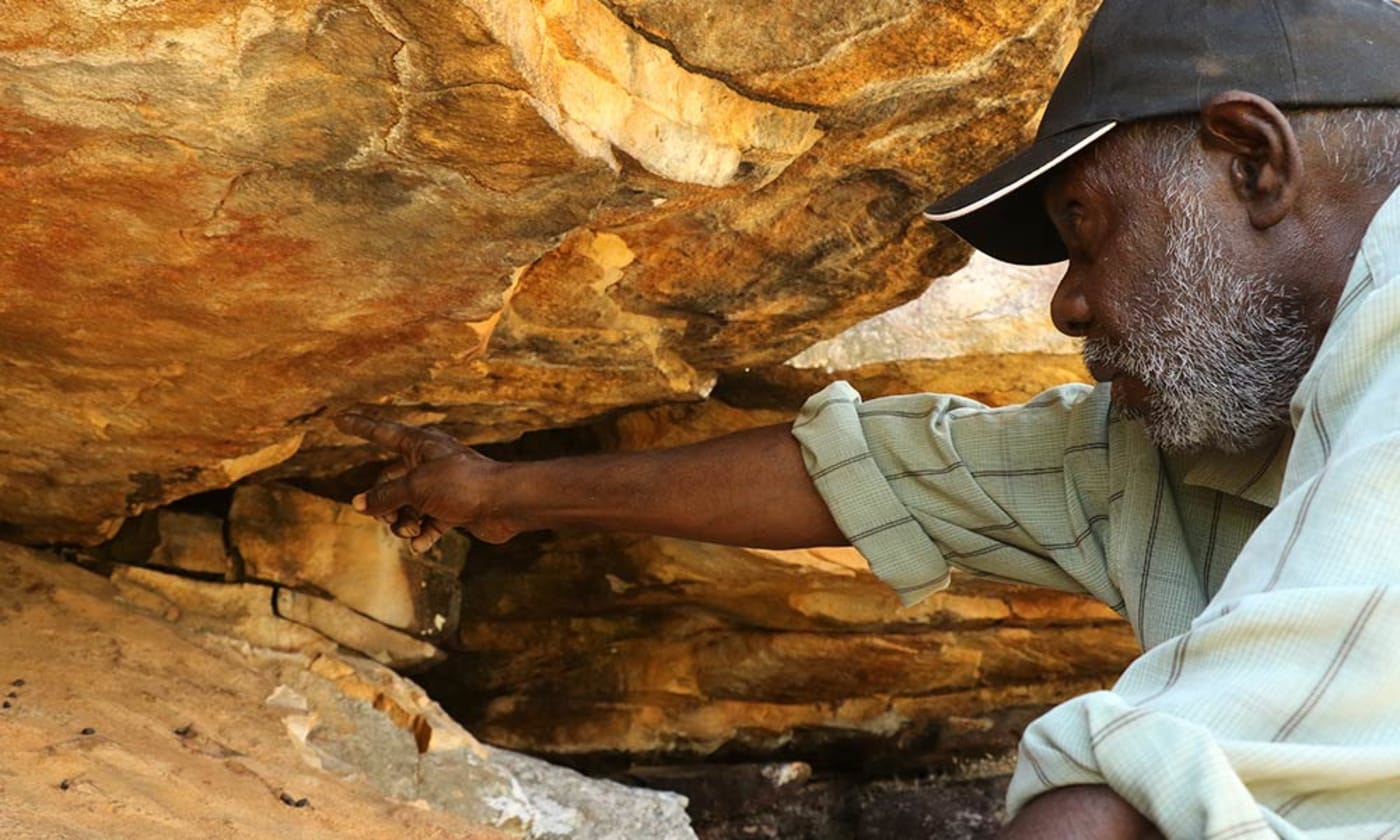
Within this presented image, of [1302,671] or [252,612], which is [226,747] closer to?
[252,612]

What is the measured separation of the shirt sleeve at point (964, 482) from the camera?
8.54ft

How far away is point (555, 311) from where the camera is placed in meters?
3.54

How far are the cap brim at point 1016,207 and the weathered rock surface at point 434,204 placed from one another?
397mm

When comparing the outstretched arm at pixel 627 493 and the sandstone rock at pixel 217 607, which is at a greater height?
the outstretched arm at pixel 627 493

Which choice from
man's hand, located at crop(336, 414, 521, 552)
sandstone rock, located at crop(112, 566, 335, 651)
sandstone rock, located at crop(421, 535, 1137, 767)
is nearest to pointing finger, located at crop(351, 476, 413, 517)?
man's hand, located at crop(336, 414, 521, 552)

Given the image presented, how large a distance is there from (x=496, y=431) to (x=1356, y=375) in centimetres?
290

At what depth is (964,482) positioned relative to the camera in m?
2.65

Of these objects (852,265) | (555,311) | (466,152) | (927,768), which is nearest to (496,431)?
(555,311)

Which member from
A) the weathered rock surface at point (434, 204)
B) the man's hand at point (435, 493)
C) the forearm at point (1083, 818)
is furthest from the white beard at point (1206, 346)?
the man's hand at point (435, 493)

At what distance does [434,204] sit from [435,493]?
25.9 inches

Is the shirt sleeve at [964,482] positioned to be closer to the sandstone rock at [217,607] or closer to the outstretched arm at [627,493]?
the outstretched arm at [627,493]

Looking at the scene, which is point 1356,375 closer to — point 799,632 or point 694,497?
point 694,497

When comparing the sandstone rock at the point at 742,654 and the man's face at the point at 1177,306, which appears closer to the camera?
the man's face at the point at 1177,306

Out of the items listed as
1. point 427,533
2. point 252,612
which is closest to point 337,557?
point 252,612
